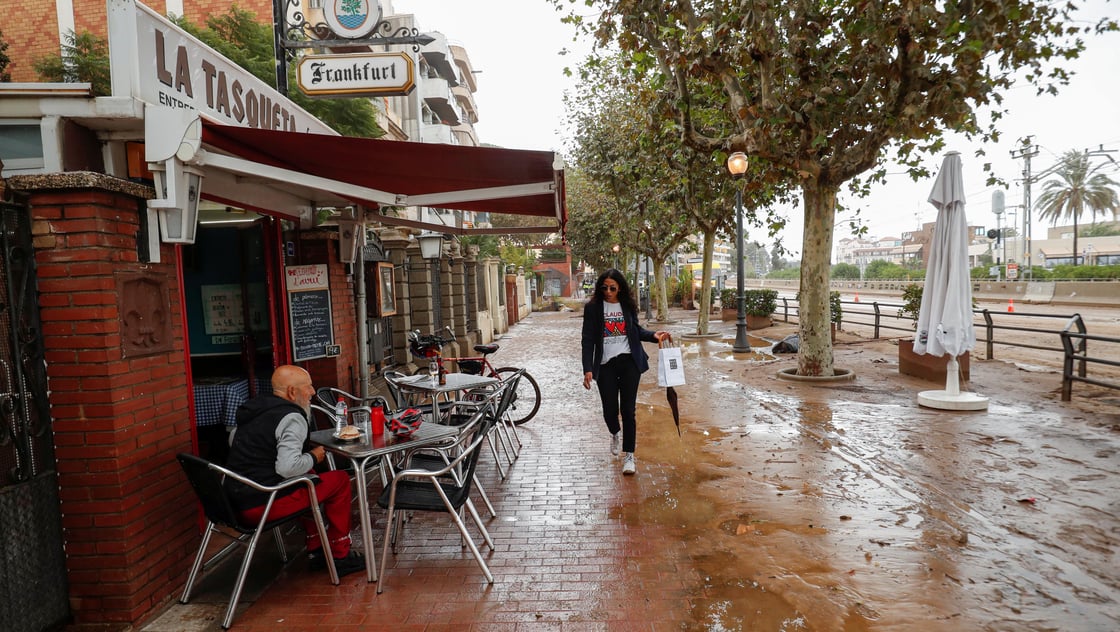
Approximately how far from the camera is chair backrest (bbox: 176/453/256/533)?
3338 millimetres

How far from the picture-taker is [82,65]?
14.4 meters

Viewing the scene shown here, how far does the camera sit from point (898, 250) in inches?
5768

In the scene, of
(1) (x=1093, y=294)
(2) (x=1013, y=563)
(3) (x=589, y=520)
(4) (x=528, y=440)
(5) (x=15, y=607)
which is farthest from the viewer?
(1) (x=1093, y=294)

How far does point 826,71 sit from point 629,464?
6.58 m

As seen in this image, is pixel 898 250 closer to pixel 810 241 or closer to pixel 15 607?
pixel 810 241

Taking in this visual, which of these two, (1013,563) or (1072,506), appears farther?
(1072,506)

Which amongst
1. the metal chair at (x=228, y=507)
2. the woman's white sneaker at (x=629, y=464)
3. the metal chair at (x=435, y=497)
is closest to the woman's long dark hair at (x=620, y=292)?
the woman's white sneaker at (x=629, y=464)

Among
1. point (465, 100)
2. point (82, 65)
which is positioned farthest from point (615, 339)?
point (465, 100)

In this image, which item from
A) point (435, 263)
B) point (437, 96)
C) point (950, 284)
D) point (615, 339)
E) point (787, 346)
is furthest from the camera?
point (437, 96)

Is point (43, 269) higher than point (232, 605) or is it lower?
higher

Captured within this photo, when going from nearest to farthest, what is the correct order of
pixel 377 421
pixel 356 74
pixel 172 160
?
pixel 172 160 → pixel 377 421 → pixel 356 74

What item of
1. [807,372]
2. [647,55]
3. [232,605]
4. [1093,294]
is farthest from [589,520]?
[1093,294]

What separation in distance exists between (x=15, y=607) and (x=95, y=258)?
1.68 metres

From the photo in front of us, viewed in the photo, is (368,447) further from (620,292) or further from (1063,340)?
(1063,340)
